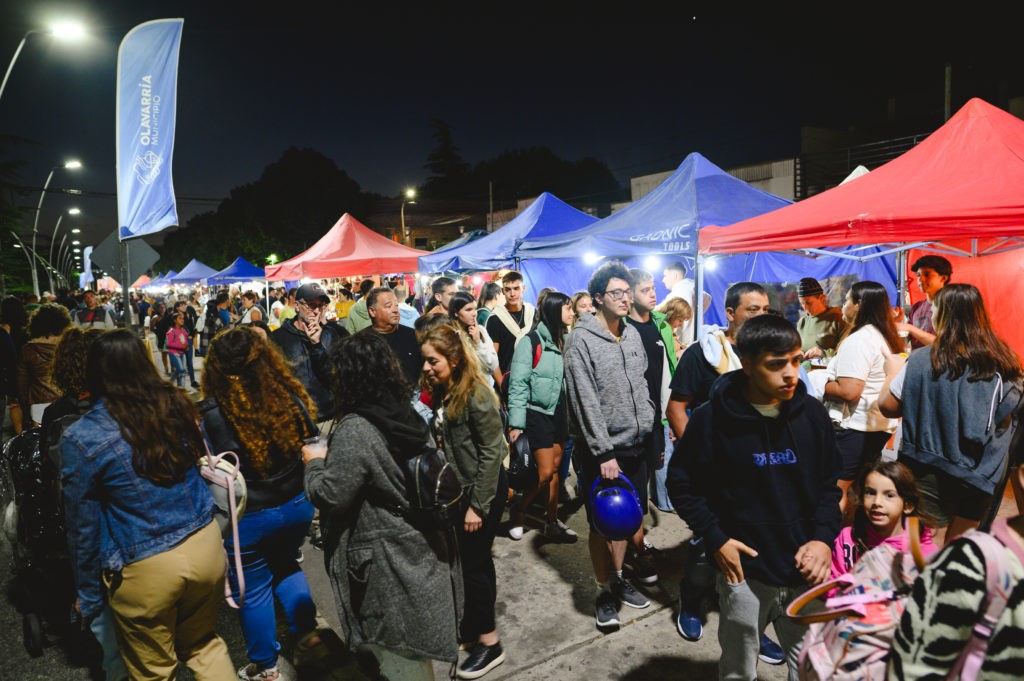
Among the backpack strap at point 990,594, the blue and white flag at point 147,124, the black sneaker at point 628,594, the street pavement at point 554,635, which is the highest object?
the blue and white flag at point 147,124

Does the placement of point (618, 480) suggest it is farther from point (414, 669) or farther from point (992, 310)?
point (992, 310)

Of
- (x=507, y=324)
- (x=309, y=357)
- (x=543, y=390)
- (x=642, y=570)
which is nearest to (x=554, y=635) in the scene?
(x=642, y=570)

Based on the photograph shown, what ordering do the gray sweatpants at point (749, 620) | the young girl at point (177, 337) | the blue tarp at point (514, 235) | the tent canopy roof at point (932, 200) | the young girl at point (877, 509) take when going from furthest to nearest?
the young girl at point (177, 337) → the blue tarp at point (514, 235) → the tent canopy roof at point (932, 200) → the young girl at point (877, 509) → the gray sweatpants at point (749, 620)

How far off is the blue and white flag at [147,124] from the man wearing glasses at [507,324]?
4679 millimetres

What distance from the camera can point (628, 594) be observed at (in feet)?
12.2

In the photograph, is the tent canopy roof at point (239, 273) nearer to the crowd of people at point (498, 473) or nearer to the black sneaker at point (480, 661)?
the crowd of people at point (498, 473)

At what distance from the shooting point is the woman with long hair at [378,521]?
231cm

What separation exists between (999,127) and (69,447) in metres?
7.00

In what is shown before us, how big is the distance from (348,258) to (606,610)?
10.7 m

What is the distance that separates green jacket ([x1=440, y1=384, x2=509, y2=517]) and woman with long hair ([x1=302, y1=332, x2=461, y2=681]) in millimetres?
619

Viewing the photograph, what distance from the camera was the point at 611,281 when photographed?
11.7 ft

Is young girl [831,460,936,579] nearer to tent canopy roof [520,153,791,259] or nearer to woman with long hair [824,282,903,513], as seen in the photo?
woman with long hair [824,282,903,513]

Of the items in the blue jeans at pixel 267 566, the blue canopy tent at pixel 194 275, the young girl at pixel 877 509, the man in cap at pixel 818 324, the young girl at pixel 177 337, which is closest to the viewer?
the young girl at pixel 877 509

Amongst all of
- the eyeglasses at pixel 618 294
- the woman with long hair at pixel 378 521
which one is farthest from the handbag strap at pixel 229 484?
the eyeglasses at pixel 618 294
